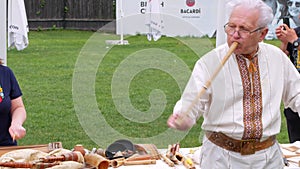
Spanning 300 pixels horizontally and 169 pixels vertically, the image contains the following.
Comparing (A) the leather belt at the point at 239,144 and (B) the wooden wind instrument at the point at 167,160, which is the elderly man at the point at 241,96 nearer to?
(A) the leather belt at the point at 239,144

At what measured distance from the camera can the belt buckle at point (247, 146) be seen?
109 inches

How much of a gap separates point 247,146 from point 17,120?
1.45 metres

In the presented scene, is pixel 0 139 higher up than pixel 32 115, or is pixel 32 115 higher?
pixel 0 139

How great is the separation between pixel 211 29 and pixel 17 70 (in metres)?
6.20

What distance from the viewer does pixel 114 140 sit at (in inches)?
145

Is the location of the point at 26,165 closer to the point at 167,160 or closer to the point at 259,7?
the point at 167,160

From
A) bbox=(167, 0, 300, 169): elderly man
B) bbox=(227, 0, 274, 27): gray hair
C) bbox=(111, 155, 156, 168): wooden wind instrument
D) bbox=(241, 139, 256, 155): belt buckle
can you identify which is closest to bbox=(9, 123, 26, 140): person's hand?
bbox=(111, 155, 156, 168): wooden wind instrument

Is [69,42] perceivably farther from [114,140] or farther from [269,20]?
[269,20]

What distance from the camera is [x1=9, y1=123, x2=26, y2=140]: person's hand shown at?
3414 mm

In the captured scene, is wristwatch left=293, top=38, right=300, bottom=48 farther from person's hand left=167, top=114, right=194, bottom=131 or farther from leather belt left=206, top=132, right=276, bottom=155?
person's hand left=167, top=114, right=194, bottom=131

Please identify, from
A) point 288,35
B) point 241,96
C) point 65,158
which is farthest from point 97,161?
point 288,35

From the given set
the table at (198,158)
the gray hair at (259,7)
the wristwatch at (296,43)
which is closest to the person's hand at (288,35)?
the wristwatch at (296,43)

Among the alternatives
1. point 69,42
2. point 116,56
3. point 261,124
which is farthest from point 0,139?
point 69,42

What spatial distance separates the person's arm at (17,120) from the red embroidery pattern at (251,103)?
1365mm
